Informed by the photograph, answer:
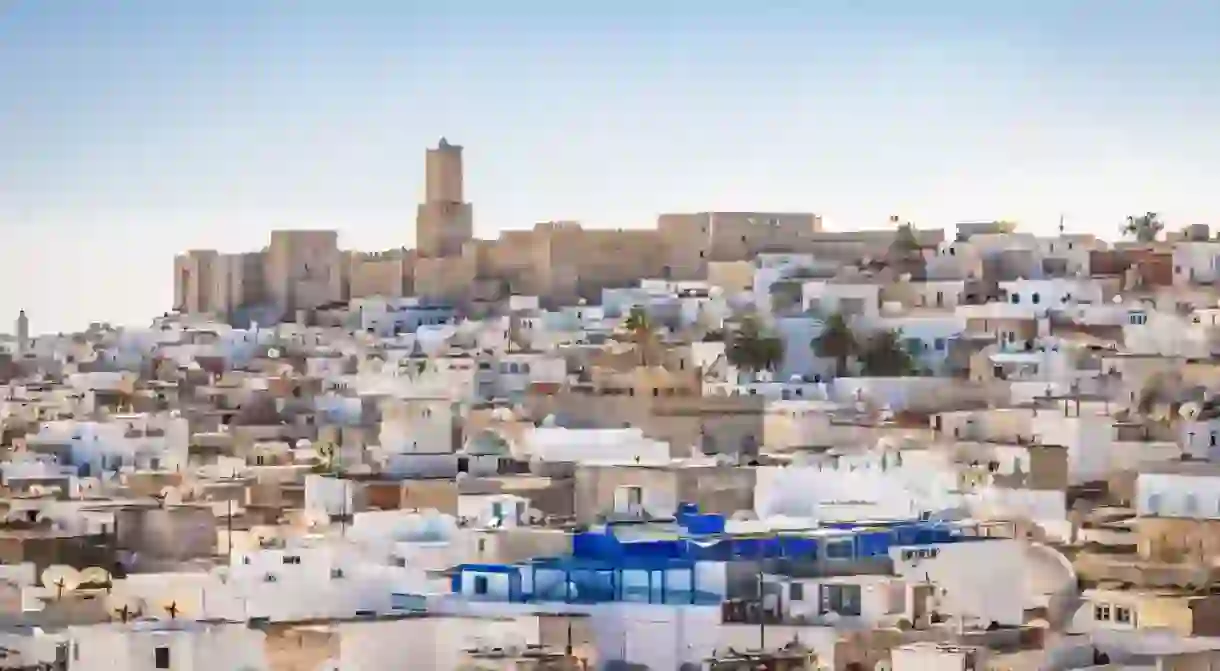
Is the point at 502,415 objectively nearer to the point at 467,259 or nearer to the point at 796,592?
the point at 796,592

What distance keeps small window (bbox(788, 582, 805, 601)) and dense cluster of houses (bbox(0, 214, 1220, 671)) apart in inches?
0.4

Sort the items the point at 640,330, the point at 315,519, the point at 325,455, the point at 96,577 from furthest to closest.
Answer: the point at 640,330 < the point at 325,455 < the point at 315,519 < the point at 96,577

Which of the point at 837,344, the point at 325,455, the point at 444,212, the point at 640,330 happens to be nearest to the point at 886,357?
the point at 837,344

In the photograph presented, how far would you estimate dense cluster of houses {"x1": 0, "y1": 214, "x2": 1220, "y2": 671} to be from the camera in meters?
12.3

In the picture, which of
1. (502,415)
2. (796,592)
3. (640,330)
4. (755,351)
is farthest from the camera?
(640,330)

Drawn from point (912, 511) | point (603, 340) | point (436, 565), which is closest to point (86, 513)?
point (436, 565)

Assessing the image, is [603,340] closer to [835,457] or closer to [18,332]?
[18,332]

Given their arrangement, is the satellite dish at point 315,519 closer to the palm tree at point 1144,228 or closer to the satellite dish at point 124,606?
the satellite dish at point 124,606

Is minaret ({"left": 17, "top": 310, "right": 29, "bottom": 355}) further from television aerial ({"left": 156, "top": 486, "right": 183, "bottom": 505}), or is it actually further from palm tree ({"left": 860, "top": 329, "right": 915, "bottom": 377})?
television aerial ({"left": 156, "top": 486, "right": 183, "bottom": 505})

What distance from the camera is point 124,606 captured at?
43.1ft

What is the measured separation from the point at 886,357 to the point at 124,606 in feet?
36.8

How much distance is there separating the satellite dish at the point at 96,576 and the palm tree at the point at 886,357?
9390 millimetres

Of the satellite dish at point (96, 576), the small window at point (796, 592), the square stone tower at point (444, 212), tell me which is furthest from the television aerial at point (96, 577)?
the square stone tower at point (444, 212)

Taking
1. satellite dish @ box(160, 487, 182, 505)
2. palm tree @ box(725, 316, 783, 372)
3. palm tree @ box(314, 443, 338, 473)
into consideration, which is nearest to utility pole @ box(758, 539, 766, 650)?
satellite dish @ box(160, 487, 182, 505)
